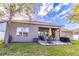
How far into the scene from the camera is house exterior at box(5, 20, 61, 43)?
252 centimetres

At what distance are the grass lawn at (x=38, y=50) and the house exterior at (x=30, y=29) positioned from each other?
95 mm

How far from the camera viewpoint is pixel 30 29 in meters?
2.56

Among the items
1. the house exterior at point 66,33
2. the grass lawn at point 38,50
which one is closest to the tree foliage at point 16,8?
the grass lawn at point 38,50

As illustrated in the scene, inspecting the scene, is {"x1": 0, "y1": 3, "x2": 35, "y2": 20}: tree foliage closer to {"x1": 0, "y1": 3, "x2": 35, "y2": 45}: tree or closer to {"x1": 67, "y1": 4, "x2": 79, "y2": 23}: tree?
{"x1": 0, "y1": 3, "x2": 35, "y2": 45}: tree

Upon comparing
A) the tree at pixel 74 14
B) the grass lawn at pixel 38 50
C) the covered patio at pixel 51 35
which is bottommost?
the grass lawn at pixel 38 50

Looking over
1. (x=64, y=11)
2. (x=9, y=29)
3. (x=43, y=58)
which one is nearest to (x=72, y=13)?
(x=64, y=11)

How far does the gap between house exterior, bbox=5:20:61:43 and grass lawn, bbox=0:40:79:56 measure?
0.10 metres

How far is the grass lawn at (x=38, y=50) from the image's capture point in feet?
8.18

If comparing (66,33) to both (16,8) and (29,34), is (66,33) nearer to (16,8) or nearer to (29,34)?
(29,34)

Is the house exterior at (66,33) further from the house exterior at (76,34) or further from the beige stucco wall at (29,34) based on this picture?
the beige stucco wall at (29,34)

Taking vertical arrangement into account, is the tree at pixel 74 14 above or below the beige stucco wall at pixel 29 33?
above

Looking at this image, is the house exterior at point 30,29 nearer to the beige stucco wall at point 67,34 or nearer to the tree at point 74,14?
the beige stucco wall at point 67,34

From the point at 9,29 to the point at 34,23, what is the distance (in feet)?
1.31

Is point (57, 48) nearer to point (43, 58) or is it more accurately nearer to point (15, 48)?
point (43, 58)
